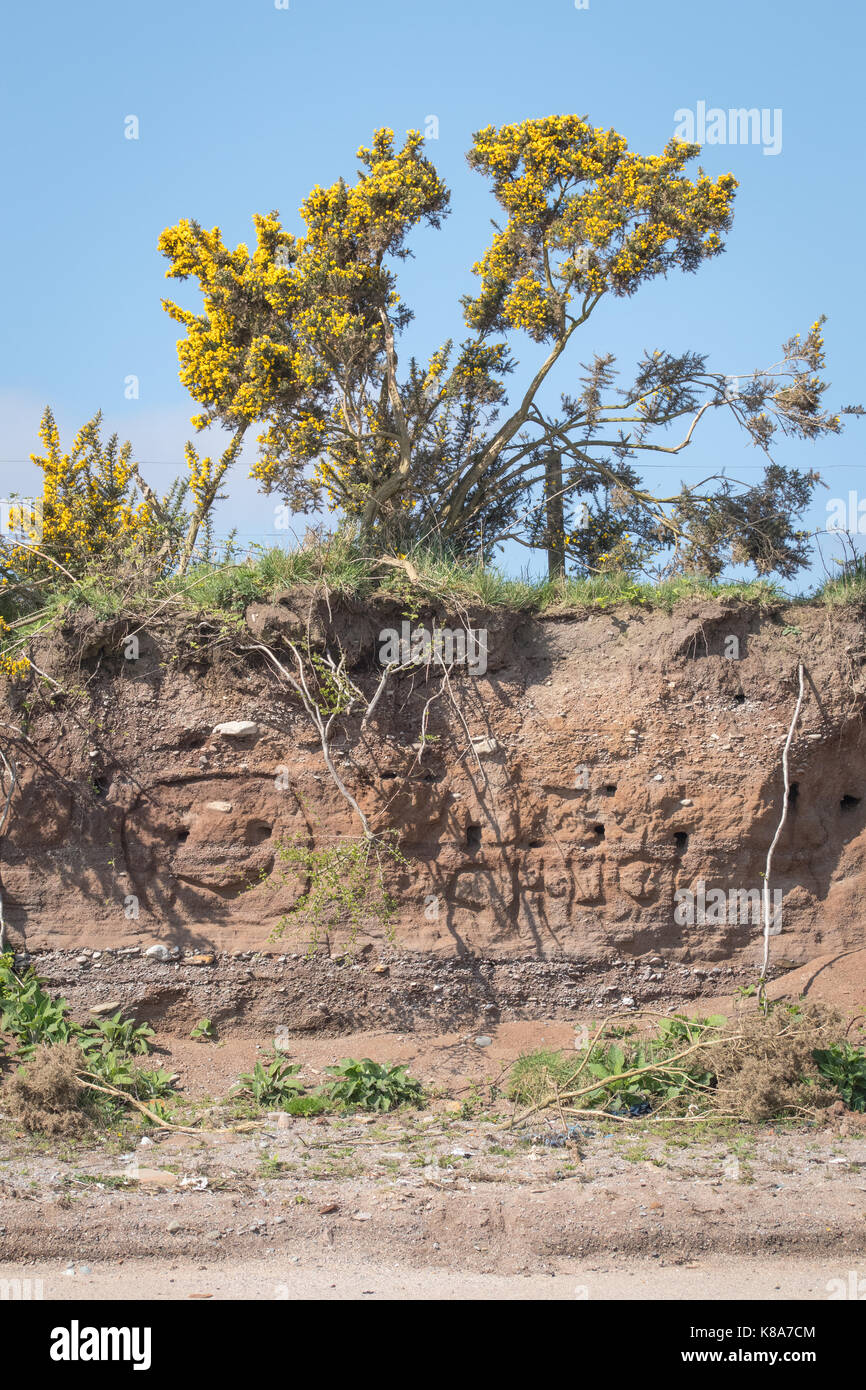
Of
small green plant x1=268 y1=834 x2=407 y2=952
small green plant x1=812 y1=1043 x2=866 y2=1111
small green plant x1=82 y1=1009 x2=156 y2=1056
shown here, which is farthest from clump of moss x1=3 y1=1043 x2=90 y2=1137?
small green plant x1=812 y1=1043 x2=866 y2=1111

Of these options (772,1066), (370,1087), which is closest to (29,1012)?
(370,1087)

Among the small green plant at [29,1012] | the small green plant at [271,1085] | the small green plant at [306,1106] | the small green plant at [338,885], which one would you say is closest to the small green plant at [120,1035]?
the small green plant at [29,1012]

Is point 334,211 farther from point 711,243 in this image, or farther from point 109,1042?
point 109,1042

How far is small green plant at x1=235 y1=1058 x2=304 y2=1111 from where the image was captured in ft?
22.9

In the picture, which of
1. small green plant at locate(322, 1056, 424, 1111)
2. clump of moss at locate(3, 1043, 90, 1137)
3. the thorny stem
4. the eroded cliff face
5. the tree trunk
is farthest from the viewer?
the tree trunk

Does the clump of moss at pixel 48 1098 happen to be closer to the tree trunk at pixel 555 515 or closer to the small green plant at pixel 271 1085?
the small green plant at pixel 271 1085

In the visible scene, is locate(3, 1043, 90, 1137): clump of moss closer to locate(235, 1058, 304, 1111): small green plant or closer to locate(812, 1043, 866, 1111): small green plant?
locate(235, 1058, 304, 1111): small green plant

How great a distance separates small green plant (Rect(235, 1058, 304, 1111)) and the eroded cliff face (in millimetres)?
965

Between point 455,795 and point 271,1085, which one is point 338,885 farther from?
point 271,1085

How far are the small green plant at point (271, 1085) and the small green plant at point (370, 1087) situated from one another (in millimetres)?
228

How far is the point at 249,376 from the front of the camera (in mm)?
9047

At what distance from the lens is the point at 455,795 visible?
8141 millimetres

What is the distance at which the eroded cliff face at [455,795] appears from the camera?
26.4 feet

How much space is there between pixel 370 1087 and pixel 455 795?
2177 millimetres
